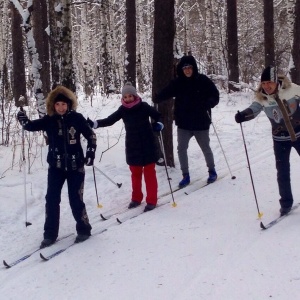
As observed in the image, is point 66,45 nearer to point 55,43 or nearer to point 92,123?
point 55,43

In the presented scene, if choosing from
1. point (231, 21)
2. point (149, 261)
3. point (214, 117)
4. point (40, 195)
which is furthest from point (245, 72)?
point (149, 261)

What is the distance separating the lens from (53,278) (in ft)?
14.9

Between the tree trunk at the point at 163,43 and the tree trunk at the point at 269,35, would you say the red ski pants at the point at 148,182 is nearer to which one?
the tree trunk at the point at 163,43

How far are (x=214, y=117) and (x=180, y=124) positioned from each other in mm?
6201

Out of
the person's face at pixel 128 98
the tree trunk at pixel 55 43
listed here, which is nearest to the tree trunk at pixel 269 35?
the tree trunk at pixel 55 43

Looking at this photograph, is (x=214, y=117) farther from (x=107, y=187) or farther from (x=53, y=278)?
(x=53, y=278)

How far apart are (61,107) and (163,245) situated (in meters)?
1.92

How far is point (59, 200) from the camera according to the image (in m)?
5.50

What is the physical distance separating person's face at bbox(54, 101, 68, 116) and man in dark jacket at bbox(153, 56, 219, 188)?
6.83ft

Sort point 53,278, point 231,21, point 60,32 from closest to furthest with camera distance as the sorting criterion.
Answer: point 53,278
point 60,32
point 231,21

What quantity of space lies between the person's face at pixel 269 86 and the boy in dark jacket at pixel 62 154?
6.95ft

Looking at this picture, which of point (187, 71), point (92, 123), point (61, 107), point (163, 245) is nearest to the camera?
point (163, 245)

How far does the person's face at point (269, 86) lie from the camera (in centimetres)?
550

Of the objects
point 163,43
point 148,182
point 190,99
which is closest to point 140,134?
point 148,182
